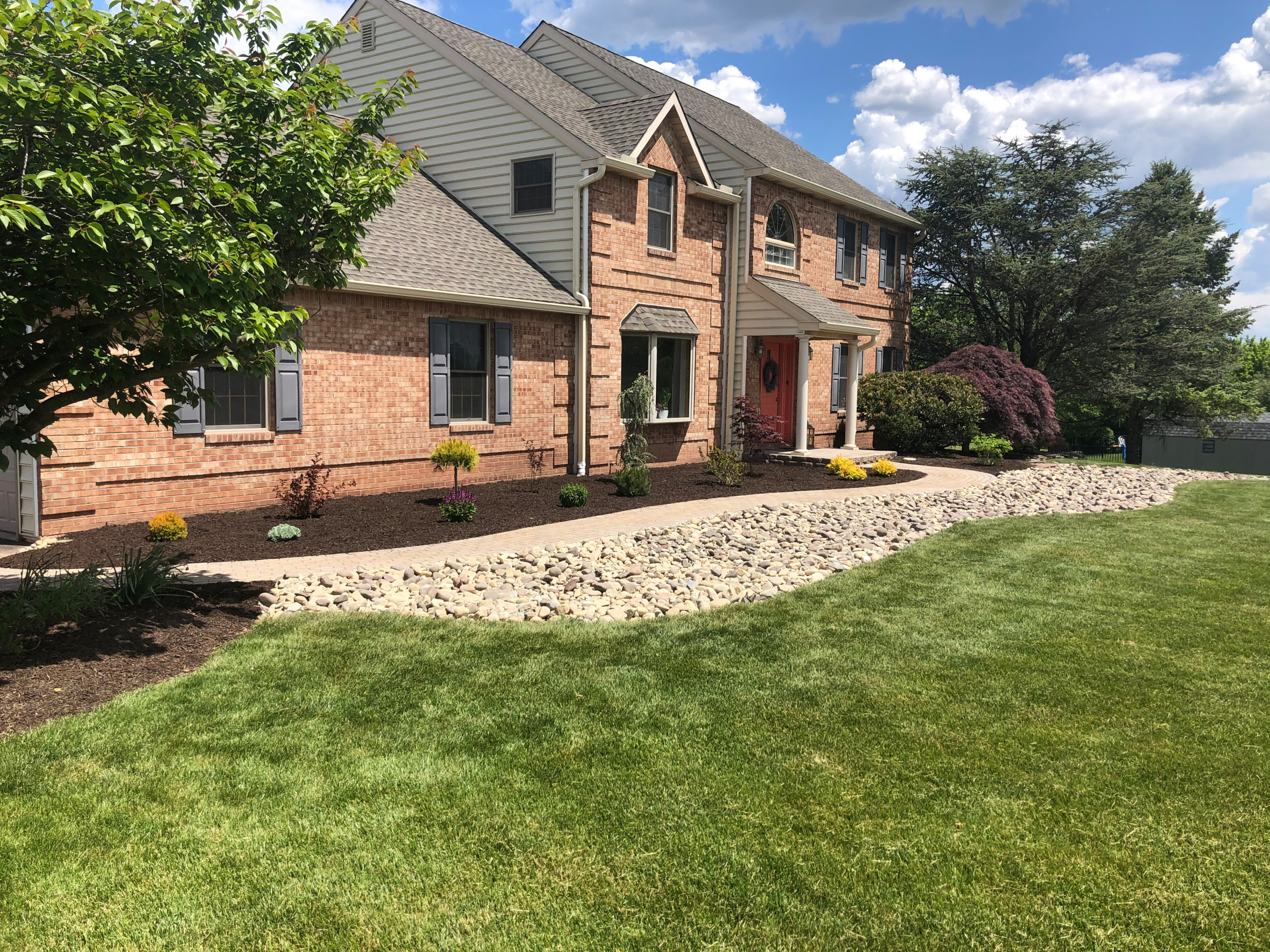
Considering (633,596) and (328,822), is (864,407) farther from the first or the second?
(328,822)

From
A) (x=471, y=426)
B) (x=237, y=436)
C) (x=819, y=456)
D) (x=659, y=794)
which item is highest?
(x=471, y=426)

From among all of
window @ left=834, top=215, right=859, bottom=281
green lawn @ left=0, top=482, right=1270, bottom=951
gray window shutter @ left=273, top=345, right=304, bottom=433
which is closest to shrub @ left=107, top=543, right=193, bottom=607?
green lawn @ left=0, top=482, right=1270, bottom=951

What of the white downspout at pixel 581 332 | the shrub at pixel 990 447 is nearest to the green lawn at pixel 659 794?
the white downspout at pixel 581 332

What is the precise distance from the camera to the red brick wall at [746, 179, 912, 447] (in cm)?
1984

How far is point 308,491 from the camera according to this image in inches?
429

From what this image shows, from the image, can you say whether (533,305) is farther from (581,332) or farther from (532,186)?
(532,186)

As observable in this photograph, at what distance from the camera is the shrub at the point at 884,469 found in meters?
17.1

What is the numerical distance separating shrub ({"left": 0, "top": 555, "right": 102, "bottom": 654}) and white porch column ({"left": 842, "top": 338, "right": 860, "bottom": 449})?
16.9 m

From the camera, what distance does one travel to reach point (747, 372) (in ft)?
66.0

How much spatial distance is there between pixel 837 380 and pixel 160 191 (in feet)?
65.0

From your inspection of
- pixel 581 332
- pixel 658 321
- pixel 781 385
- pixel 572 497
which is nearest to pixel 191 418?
pixel 572 497

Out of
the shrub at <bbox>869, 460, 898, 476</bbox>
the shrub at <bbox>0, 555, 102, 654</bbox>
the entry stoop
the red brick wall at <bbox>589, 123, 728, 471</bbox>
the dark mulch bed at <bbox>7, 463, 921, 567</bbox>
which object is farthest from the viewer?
the entry stoop

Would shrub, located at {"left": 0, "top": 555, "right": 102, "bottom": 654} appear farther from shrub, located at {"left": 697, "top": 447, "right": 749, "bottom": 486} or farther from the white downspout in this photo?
shrub, located at {"left": 697, "top": 447, "right": 749, "bottom": 486}

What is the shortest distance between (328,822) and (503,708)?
147 cm
